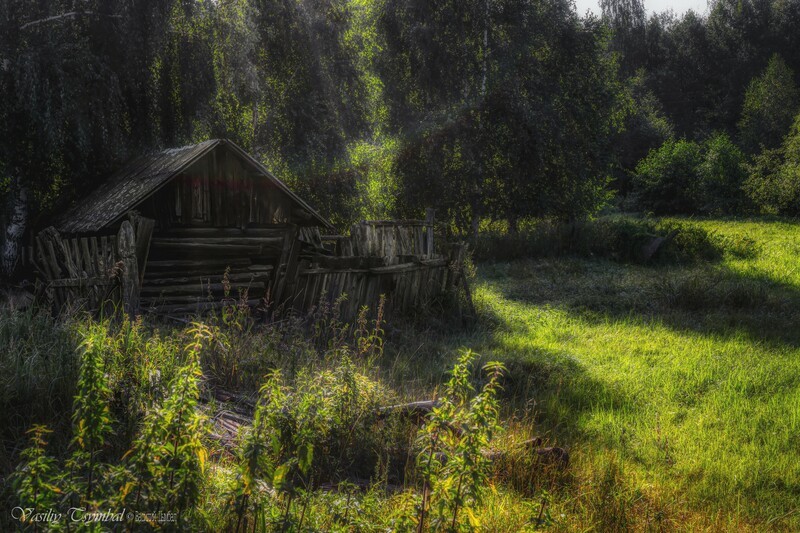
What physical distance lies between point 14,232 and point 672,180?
29.1m

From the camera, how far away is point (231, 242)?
32.9ft

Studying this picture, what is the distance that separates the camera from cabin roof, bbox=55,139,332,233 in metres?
8.45

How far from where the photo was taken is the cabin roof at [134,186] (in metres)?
8.45

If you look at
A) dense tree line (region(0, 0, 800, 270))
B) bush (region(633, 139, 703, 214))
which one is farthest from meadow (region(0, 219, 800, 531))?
bush (region(633, 139, 703, 214))

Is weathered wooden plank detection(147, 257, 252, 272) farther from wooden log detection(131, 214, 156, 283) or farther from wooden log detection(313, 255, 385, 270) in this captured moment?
wooden log detection(313, 255, 385, 270)

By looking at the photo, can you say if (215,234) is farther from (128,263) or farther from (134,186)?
(128,263)

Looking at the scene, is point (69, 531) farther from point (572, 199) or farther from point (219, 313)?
point (572, 199)

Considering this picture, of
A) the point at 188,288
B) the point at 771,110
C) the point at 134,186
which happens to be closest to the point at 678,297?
the point at 188,288

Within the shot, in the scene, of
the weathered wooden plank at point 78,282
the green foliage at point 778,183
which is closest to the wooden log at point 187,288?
the weathered wooden plank at point 78,282

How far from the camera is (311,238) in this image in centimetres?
1160

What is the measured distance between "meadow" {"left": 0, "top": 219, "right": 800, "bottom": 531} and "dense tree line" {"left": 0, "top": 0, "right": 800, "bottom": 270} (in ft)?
23.6

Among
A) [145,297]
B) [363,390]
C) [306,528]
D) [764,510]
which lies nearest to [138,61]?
[145,297]

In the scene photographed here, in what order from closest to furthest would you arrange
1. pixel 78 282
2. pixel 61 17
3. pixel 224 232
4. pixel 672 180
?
pixel 78 282
pixel 224 232
pixel 61 17
pixel 672 180

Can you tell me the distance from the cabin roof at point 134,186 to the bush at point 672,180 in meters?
24.9
